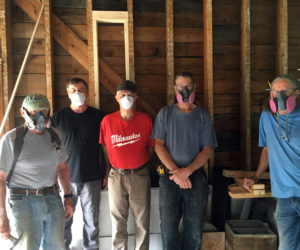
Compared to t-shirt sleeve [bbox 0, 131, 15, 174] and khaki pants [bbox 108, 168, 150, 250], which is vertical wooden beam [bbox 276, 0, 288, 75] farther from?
t-shirt sleeve [bbox 0, 131, 15, 174]

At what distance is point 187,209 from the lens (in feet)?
7.45

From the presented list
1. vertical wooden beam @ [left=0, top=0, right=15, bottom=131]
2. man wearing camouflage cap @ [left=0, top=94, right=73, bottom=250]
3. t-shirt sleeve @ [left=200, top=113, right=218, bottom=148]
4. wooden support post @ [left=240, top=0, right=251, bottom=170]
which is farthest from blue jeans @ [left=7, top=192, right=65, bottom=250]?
wooden support post @ [left=240, top=0, right=251, bottom=170]

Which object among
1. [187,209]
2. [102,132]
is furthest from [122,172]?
[187,209]

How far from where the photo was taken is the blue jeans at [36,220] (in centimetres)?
173

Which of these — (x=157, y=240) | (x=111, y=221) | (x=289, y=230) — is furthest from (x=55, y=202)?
(x=289, y=230)

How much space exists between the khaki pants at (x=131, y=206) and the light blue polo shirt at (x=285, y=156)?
1107 mm

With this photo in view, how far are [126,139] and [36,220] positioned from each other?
38.4 inches

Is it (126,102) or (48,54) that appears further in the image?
(48,54)

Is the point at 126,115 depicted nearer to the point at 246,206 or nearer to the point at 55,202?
the point at 55,202

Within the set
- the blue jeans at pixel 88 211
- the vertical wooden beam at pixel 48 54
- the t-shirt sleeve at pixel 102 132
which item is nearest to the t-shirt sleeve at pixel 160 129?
the t-shirt sleeve at pixel 102 132

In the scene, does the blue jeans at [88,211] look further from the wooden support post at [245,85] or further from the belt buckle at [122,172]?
the wooden support post at [245,85]

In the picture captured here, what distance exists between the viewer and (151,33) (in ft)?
10.3

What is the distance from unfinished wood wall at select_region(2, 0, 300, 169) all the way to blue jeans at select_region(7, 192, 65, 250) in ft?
4.91

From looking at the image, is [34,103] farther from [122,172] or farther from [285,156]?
[285,156]
